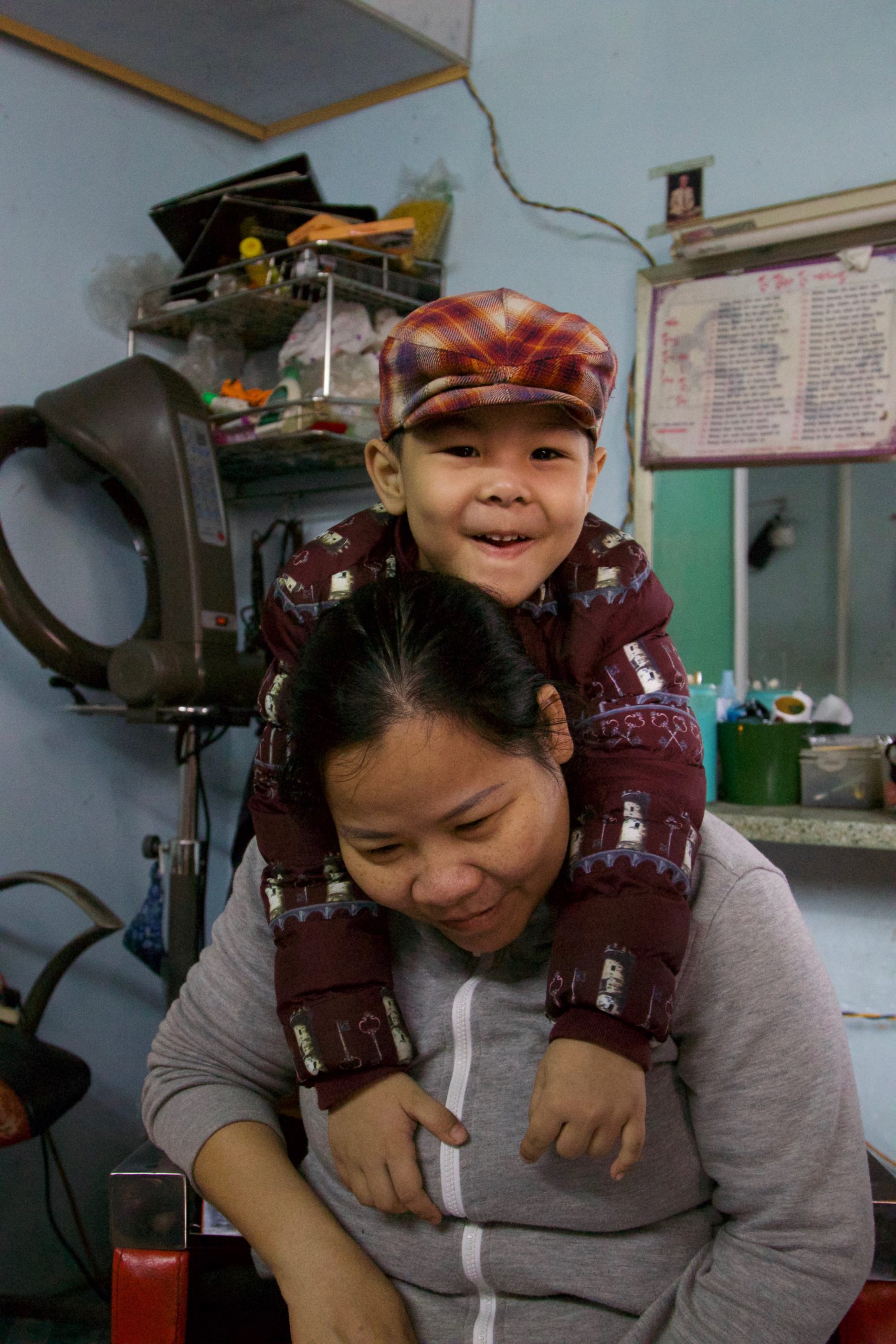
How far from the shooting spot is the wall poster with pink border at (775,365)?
1959mm

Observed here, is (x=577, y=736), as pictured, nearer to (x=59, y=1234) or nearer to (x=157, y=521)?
(x=157, y=521)

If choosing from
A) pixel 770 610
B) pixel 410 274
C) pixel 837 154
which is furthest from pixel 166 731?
pixel 837 154

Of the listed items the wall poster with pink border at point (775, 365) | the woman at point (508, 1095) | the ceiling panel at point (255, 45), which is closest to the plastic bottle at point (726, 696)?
the wall poster with pink border at point (775, 365)

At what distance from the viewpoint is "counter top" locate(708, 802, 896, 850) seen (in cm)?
171

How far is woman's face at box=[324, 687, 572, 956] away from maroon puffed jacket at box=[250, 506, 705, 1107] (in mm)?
70

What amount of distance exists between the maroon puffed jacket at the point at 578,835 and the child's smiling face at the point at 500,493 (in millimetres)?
69

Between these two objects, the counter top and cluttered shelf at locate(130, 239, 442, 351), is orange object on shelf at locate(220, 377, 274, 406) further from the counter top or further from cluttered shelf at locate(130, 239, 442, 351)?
the counter top

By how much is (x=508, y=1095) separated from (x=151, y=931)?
1477 millimetres

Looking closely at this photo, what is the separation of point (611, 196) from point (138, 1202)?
2.16 m

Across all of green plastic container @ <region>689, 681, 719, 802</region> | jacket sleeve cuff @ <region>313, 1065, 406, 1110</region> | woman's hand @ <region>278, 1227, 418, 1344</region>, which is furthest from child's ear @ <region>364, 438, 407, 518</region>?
green plastic container @ <region>689, 681, 719, 802</region>

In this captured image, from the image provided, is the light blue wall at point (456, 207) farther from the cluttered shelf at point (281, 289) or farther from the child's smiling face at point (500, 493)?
the child's smiling face at point (500, 493)

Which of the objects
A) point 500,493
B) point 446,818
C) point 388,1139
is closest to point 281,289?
point 500,493

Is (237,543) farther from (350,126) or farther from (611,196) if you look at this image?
(611,196)

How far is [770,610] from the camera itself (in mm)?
2209
